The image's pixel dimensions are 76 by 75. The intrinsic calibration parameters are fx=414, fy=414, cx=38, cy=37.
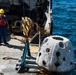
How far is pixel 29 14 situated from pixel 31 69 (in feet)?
28.0

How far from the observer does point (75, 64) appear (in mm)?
14641

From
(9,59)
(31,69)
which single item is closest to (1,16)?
(9,59)

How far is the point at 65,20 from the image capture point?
37219mm

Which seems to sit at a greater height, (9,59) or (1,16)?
(1,16)

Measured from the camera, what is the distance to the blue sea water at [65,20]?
29.4m

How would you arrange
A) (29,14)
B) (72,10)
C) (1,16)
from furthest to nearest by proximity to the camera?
(72,10) → (29,14) → (1,16)

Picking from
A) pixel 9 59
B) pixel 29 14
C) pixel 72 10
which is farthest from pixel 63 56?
pixel 72 10

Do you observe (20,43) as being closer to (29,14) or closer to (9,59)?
(9,59)

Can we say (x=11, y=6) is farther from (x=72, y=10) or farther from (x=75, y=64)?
(x=72, y=10)

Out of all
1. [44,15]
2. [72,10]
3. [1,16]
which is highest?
[1,16]

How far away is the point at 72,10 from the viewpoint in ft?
147

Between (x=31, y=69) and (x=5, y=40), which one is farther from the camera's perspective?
(x=5, y=40)

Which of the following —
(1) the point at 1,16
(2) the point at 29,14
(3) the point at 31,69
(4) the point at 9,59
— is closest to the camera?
(3) the point at 31,69

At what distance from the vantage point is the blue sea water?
29367mm
